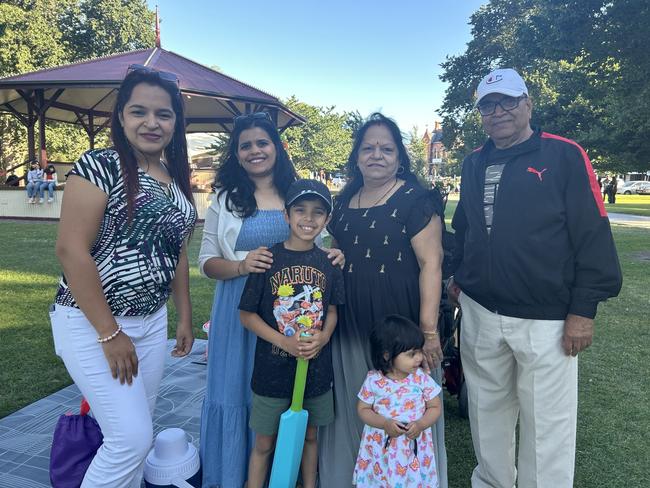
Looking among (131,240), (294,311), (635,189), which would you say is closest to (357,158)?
(294,311)

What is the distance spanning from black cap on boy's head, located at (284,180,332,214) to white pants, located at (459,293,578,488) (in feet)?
3.08

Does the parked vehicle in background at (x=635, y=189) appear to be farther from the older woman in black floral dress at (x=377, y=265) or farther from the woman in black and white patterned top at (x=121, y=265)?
the woman in black and white patterned top at (x=121, y=265)

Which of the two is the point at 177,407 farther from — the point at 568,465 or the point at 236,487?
the point at 568,465

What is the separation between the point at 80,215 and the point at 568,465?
236 cm

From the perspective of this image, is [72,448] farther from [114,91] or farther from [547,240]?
[114,91]

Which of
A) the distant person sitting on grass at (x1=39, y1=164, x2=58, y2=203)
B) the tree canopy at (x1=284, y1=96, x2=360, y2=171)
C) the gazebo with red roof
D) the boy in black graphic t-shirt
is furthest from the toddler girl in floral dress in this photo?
the tree canopy at (x1=284, y1=96, x2=360, y2=171)

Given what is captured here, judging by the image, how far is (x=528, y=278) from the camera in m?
2.12

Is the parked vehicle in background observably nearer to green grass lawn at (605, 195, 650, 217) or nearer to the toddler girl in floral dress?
green grass lawn at (605, 195, 650, 217)

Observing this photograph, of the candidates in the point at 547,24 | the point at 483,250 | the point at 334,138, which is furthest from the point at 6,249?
the point at 334,138

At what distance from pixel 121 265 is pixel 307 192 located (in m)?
0.83

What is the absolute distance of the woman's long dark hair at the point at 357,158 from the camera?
241 centimetres

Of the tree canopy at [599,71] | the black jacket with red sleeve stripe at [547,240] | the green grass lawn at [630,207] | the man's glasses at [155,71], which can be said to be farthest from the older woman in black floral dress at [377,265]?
the green grass lawn at [630,207]

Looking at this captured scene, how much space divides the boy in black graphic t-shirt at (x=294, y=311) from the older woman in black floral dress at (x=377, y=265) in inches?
7.5

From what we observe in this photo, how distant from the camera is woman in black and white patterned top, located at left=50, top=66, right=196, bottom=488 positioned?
1.65 m
